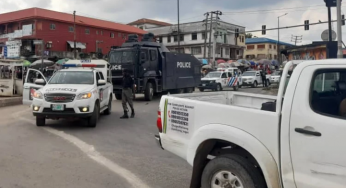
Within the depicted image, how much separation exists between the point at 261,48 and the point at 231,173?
8981 cm

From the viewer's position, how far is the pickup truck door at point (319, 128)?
2867mm

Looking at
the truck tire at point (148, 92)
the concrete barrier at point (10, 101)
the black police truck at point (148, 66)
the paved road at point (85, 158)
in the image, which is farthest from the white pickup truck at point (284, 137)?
the concrete barrier at point (10, 101)

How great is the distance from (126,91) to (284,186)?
8.54 metres

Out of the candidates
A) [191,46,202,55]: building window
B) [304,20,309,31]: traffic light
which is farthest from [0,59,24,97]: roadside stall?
[191,46,202,55]: building window

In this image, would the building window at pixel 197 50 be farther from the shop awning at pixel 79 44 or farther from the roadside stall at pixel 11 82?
the roadside stall at pixel 11 82

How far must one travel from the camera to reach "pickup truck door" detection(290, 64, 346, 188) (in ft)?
9.41

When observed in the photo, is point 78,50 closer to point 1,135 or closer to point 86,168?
point 1,135

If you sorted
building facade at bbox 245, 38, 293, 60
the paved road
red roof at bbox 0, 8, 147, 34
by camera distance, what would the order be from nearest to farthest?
the paved road
red roof at bbox 0, 8, 147, 34
building facade at bbox 245, 38, 293, 60

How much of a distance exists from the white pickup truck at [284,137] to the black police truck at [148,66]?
1289cm

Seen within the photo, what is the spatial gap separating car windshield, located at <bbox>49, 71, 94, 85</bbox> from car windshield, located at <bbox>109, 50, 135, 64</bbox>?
6391mm

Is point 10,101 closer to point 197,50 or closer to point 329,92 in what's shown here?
point 329,92

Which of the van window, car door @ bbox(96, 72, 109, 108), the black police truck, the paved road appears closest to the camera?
the van window

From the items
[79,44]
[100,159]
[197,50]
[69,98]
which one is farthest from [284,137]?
[197,50]

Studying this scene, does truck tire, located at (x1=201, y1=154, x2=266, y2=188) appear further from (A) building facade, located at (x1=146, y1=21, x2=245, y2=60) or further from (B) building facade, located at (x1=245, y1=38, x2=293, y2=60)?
(B) building facade, located at (x1=245, y1=38, x2=293, y2=60)
